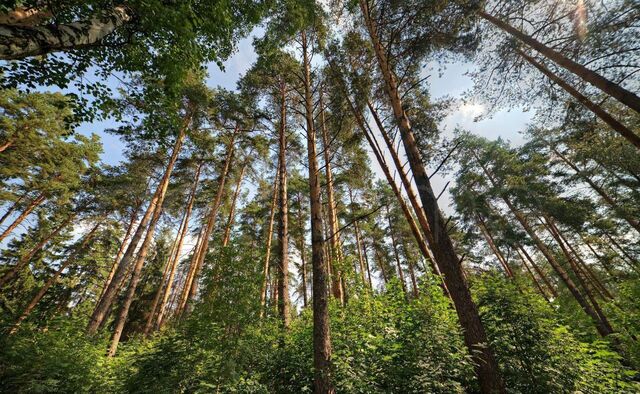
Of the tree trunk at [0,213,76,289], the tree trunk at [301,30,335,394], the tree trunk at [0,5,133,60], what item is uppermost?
the tree trunk at [0,213,76,289]

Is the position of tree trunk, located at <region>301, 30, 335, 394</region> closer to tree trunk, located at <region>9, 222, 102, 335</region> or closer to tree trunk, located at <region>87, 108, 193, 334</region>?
tree trunk, located at <region>87, 108, 193, 334</region>

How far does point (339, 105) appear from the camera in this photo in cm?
802

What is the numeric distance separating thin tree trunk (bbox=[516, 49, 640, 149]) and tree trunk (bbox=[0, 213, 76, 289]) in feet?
76.3

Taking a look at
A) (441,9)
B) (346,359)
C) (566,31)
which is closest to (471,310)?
(346,359)

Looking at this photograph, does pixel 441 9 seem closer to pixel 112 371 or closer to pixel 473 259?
pixel 112 371

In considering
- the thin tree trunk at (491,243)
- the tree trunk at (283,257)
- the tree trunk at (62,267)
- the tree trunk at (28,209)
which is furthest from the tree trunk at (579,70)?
the tree trunk at (28,209)

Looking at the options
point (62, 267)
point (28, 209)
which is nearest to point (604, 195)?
point (62, 267)

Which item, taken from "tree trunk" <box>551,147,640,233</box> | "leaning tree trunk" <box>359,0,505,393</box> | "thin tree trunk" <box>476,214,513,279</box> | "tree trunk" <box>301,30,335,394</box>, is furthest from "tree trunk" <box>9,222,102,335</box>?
"tree trunk" <box>551,147,640,233</box>

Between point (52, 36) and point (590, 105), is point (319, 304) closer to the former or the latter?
point (52, 36)

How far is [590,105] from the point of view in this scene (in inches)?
288

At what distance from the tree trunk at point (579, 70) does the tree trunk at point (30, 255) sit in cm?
2218

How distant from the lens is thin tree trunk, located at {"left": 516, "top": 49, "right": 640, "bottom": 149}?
6.79 m

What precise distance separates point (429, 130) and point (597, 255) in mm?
20286

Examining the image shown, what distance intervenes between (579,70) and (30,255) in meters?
25.9
